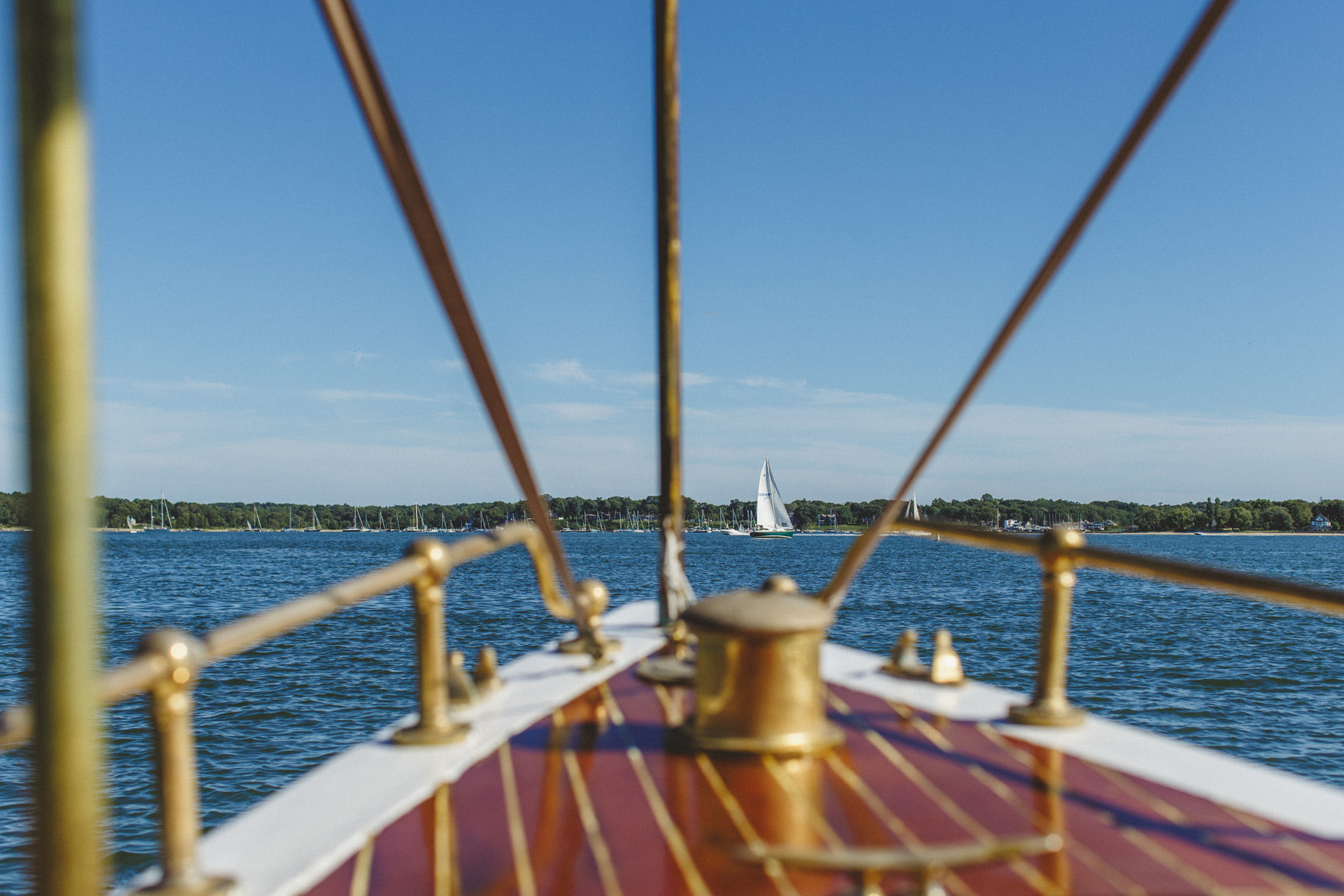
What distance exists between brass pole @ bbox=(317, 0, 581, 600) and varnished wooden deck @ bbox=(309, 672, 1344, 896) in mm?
1157

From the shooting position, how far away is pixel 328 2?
2111 millimetres

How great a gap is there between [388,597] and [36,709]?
5331 centimetres

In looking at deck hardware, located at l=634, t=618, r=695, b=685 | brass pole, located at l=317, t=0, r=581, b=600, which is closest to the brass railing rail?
deck hardware, located at l=634, t=618, r=695, b=685

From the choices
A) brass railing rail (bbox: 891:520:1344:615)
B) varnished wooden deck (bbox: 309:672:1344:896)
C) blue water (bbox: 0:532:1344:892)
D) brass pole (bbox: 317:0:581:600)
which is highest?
brass pole (bbox: 317:0:581:600)

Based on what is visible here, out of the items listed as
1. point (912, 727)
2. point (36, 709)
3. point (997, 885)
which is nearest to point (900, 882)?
point (997, 885)

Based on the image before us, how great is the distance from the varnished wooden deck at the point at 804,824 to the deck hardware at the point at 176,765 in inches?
12.1

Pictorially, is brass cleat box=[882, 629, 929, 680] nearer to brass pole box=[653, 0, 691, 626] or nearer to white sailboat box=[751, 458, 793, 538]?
brass pole box=[653, 0, 691, 626]

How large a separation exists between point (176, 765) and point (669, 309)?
11.1ft

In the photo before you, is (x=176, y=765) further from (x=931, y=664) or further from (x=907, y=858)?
(x=931, y=664)

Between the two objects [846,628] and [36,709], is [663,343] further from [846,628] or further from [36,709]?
[846,628]

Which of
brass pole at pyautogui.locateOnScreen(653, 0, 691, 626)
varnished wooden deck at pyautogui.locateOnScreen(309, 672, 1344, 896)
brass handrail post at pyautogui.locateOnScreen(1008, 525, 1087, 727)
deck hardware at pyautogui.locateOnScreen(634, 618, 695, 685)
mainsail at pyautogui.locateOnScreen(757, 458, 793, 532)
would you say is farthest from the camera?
mainsail at pyautogui.locateOnScreen(757, 458, 793, 532)

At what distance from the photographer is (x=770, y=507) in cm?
9569

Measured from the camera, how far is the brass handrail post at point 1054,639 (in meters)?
3.66

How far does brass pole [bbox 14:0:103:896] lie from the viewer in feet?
3.31
